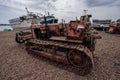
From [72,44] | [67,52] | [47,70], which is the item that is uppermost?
[72,44]

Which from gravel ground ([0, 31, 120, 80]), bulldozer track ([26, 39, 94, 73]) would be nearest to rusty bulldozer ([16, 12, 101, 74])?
bulldozer track ([26, 39, 94, 73])

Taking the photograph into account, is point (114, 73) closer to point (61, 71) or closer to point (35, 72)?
point (61, 71)

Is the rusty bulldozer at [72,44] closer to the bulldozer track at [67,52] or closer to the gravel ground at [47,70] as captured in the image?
the bulldozer track at [67,52]

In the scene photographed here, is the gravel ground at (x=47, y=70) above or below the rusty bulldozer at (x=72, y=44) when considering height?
below

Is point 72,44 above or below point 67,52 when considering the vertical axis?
above

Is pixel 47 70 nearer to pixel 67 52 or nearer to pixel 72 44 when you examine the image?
pixel 67 52

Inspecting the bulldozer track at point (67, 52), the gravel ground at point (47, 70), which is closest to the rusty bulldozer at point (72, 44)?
the bulldozer track at point (67, 52)

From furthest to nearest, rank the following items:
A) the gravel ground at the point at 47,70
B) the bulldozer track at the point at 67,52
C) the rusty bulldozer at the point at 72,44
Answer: the rusty bulldozer at the point at 72,44 < the bulldozer track at the point at 67,52 < the gravel ground at the point at 47,70

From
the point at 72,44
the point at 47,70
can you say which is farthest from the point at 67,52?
the point at 47,70

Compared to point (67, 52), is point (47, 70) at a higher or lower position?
lower

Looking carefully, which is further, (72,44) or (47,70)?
(72,44)

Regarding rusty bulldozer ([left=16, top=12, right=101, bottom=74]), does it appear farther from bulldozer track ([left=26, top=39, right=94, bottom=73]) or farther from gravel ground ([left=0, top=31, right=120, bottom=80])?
gravel ground ([left=0, top=31, right=120, bottom=80])

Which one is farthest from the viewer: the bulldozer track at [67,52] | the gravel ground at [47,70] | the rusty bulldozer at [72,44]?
the rusty bulldozer at [72,44]

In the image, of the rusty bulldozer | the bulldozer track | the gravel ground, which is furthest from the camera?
the rusty bulldozer
